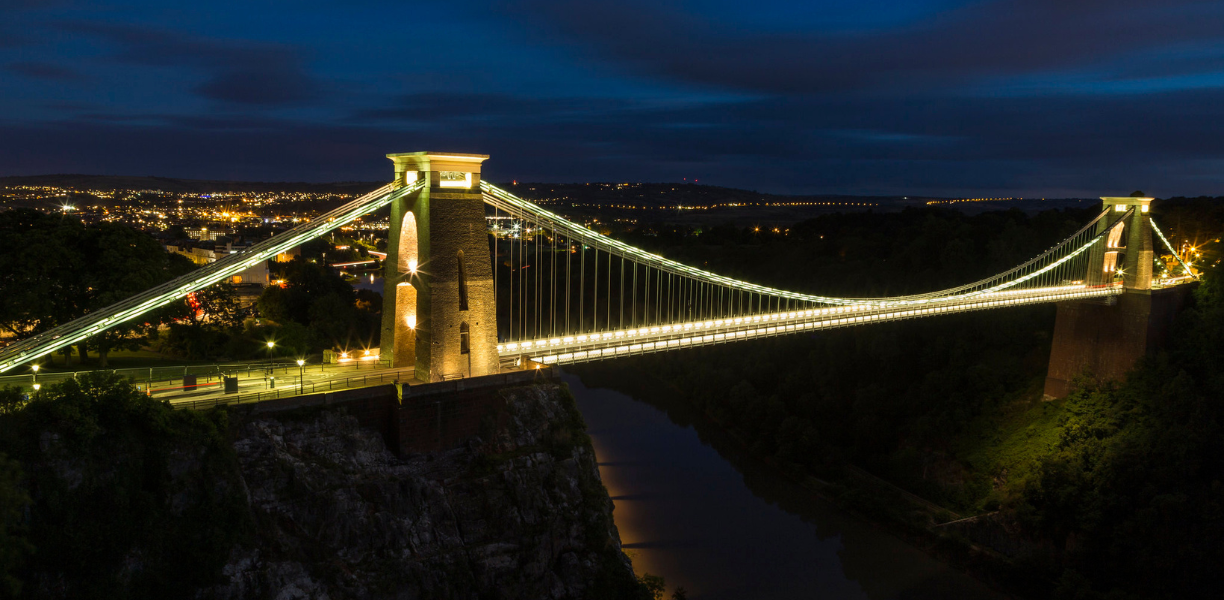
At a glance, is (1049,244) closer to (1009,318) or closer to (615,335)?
(1009,318)

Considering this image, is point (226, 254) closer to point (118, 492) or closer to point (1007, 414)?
point (118, 492)

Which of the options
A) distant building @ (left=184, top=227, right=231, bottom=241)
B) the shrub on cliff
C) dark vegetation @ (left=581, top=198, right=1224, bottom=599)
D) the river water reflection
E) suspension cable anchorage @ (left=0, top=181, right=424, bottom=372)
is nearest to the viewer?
the shrub on cliff

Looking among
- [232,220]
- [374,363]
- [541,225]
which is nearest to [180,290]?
[374,363]

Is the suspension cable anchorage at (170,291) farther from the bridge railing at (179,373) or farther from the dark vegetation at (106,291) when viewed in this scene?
the dark vegetation at (106,291)

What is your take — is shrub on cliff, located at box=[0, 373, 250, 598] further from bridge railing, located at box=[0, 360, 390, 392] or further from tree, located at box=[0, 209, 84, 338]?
tree, located at box=[0, 209, 84, 338]

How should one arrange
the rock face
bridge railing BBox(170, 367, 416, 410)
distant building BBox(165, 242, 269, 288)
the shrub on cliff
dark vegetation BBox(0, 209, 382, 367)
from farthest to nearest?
distant building BBox(165, 242, 269, 288) → dark vegetation BBox(0, 209, 382, 367) → bridge railing BBox(170, 367, 416, 410) → the rock face → the shrub on cliff

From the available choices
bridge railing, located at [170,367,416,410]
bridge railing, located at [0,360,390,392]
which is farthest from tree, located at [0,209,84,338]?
bridge railing, located at [170,367,416,410]

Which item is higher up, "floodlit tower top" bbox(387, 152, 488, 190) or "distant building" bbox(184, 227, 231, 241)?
"floodlit tower top" bbox(387, 152, 488, 190)

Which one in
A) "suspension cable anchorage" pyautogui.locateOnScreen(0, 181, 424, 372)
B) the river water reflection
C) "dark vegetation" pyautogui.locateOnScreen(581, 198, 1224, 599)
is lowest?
the river water reflection
